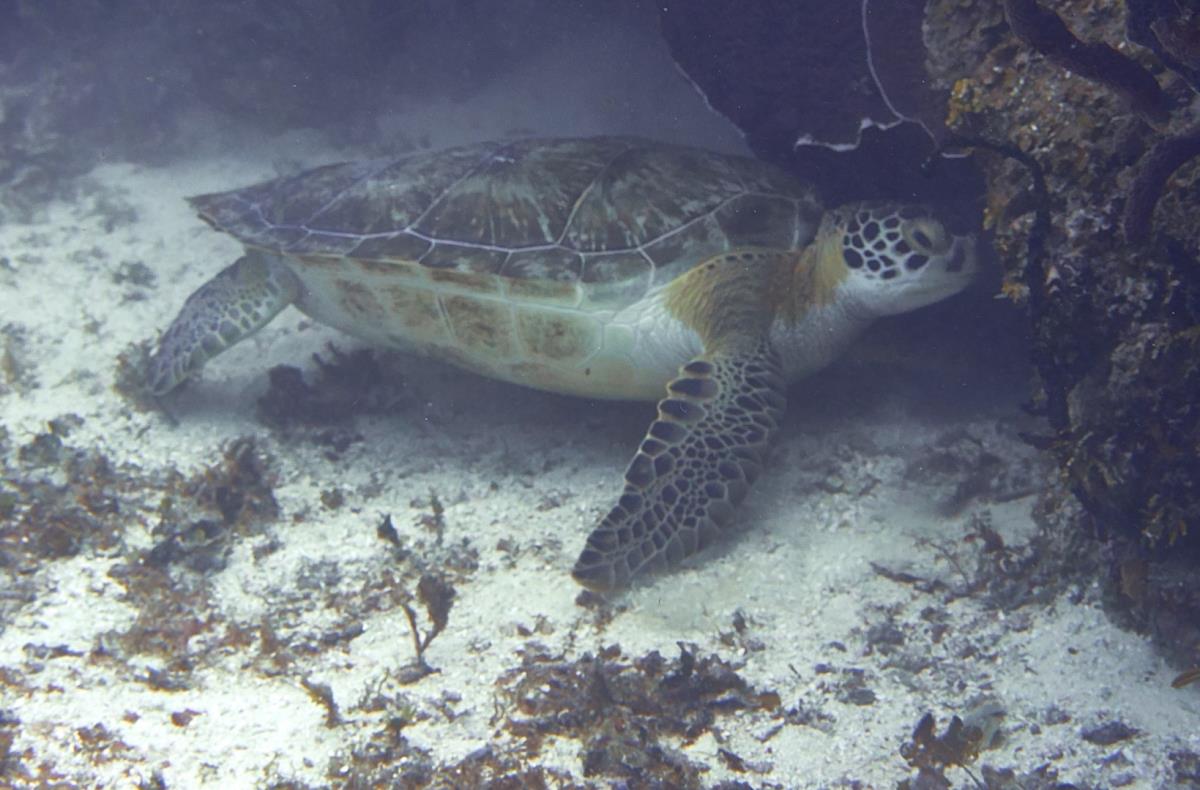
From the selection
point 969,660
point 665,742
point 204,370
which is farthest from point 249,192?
point 969,660

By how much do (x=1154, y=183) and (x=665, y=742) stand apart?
2.32 metres

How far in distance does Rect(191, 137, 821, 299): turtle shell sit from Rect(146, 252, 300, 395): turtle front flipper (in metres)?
0.27

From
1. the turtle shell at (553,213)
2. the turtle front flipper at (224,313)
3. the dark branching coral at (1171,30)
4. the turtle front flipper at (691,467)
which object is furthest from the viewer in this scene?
the turtle front flipper at (224,313)

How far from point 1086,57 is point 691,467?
221cm

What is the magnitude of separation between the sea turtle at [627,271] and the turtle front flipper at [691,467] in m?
0.01

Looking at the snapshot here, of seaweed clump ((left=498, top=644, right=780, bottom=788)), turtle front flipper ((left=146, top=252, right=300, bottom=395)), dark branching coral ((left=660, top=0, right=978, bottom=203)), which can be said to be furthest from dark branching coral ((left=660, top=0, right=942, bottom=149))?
turtle front flipper ((left=146, top=252, right=300, bottom=395))

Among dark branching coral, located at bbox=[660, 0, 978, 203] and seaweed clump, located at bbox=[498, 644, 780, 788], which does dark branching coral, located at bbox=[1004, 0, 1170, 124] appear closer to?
dark branching coral, located at bbox=[660, 0, 978, 203]

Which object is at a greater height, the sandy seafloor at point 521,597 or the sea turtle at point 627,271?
the sea turtle at point 627,271

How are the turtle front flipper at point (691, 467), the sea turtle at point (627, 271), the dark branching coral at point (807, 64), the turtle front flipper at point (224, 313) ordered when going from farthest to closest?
the turtle front flipper at point (224, 313) < the sea turtle at point (627, 271) < the dark branching coral at point (807, 64) < the turtle front flipper at point (691, 467)

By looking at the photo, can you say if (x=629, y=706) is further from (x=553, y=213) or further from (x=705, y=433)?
(x=553, y=213)

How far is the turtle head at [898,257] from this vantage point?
13.6ft

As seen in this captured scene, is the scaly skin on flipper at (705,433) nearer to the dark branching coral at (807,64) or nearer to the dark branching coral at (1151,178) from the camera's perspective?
the dark branching coral at (807,64)

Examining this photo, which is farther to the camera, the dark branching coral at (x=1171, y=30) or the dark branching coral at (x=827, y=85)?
the dark branching coral at (x=827, y=85)

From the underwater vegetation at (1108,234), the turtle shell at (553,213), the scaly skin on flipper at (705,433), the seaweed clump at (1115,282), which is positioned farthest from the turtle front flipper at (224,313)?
the seaweed clump at (1115,282)
